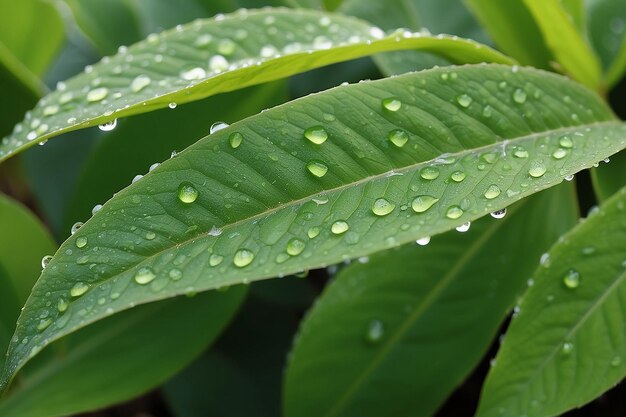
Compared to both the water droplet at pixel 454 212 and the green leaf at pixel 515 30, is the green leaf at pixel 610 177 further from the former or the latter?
the water droplet at pixel 454 212

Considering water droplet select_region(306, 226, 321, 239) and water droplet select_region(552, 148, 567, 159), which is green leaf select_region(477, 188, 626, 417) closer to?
water droplet select_region(552, 148, 567, 159)

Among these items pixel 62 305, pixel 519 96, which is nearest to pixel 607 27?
pixel 519 96

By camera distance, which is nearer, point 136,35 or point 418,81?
point 418,81

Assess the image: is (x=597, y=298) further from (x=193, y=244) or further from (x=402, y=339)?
(x=193, y=244)

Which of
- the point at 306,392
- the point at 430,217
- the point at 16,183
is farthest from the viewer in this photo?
the point at 16,183

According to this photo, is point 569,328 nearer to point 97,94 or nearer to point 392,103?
point 392,103

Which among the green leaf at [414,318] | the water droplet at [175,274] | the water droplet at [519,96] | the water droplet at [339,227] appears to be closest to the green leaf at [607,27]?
the green leaf at [414,318]

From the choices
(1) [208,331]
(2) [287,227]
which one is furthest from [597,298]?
(1) [208,331]
